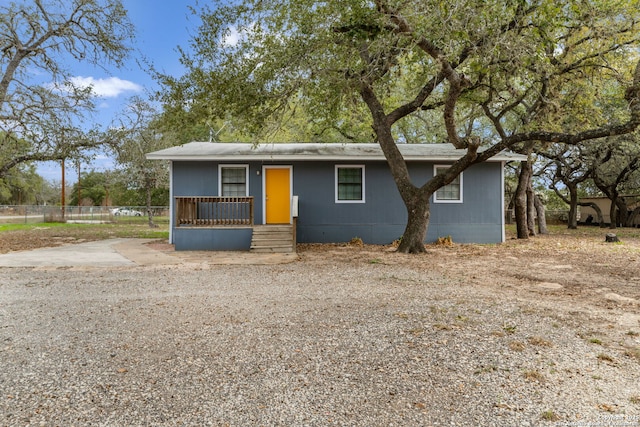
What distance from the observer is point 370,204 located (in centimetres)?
1210

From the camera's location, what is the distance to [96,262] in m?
8.15

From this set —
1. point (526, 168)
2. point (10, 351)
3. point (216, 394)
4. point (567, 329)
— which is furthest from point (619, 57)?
point (10, 351)

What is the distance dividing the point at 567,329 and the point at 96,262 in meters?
8.33

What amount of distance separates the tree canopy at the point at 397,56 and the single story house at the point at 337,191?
5.77 ft

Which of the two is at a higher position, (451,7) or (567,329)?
(451,7)

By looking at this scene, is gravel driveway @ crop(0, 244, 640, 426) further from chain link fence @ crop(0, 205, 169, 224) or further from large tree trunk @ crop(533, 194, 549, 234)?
chain link fence @ crop(0, 205, 169, 224)

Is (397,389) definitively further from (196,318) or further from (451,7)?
(451,7)

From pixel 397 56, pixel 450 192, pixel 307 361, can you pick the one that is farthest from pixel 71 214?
pixel 307 361

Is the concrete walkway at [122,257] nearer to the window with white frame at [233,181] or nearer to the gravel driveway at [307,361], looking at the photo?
the window with white frame at [233,181]

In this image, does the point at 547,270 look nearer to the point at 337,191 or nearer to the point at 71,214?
the point at 337,191

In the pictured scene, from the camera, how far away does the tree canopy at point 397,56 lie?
7262 mm

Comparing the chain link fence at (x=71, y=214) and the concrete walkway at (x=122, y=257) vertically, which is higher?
the chain link fence at (x=71, y=214)

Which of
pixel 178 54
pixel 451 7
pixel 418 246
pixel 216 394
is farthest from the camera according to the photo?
pixel 418 246

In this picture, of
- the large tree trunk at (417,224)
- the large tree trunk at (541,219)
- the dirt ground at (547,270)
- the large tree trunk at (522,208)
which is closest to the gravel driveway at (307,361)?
the dirt ground at (547,270)
